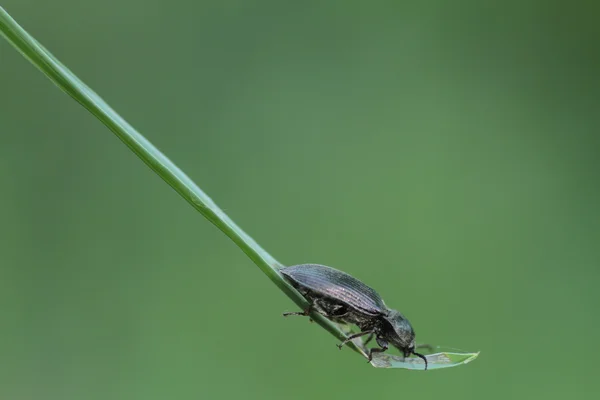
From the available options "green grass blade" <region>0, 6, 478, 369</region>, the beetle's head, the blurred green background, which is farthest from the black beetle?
the blurred green background

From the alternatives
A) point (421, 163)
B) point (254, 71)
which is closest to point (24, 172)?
point (254, 71)

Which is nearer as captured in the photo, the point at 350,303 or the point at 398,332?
the point at 350,303

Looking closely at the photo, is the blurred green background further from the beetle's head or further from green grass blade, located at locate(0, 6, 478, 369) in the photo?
green grass blade, located at locate(0, 6, 478, 369)

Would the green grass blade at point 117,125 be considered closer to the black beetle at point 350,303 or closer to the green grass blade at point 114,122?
the green grass blade at point 114,122

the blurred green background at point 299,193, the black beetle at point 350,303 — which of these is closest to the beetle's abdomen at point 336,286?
the black beetle at point 350,303

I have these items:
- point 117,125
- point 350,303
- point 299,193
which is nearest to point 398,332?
point 350,303

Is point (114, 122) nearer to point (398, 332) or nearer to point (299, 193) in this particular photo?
point (398, 332)

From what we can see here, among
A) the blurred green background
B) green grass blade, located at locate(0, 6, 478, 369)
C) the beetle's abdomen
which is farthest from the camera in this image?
the blurred green background
